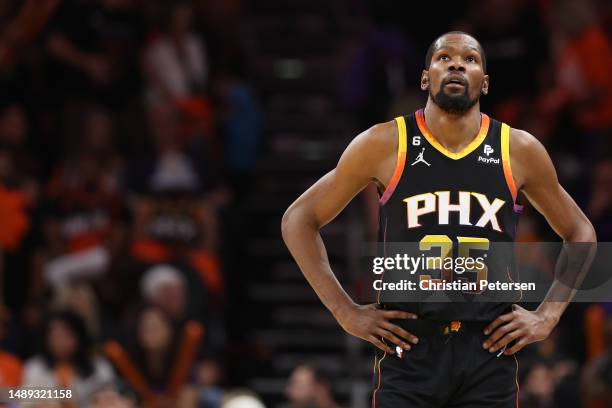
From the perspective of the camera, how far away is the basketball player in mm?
4496

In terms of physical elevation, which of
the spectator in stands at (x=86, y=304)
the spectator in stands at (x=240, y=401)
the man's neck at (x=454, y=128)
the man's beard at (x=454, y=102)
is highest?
the man's beard at (x=454, y=102)

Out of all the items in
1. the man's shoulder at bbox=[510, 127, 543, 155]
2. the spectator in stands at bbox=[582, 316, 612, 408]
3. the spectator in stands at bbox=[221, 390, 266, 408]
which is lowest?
the spectator in stands at bbox=[221, 390, 266, 408]

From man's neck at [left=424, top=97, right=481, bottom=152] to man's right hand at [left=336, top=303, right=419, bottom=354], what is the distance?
0.66 m

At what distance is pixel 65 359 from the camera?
28.6 ft

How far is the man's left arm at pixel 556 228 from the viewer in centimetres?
456

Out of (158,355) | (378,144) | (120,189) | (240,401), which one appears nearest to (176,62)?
(120,189)

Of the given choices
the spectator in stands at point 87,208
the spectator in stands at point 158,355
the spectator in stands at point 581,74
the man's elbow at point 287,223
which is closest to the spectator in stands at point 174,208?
the spectator in stands at point 87,208

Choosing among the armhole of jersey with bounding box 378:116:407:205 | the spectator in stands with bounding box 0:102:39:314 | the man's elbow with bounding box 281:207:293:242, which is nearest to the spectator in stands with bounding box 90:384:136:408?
the spectator in stands with bounding box 0:102:39:314

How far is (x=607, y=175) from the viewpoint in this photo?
9328 millimetres

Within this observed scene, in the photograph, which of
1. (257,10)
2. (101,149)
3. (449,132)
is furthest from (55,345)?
(257,10)

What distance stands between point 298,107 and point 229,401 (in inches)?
214

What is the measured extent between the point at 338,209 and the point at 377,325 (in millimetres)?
489

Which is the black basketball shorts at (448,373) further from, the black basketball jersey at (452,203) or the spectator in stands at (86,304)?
the spectator in stands at (86,304)

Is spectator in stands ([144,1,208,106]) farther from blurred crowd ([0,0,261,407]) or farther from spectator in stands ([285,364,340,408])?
spectator in stands ([285,364,340,408])
